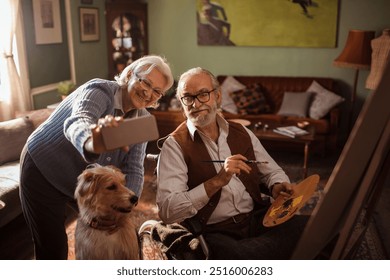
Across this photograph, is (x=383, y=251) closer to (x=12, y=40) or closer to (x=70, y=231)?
(x=70, y=231)

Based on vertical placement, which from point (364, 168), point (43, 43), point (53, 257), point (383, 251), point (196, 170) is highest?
point (43, 43)

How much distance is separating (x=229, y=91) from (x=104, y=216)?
3829mm

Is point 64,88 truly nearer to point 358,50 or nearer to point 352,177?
point 358,50

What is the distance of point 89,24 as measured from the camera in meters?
4.47

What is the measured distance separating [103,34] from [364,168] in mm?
4439

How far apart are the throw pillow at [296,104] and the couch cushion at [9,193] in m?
2.94

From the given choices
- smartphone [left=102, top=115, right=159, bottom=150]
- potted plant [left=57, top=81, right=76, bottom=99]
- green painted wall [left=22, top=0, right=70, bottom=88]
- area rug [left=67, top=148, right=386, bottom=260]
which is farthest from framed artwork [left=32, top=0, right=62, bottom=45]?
smartphone [left=102, top=115, right=159, bottom=150]

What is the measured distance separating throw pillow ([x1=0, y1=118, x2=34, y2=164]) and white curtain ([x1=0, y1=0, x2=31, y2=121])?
1.77 ft

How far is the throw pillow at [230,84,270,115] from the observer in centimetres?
456

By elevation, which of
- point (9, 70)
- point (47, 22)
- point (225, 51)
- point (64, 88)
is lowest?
point (64, 88)

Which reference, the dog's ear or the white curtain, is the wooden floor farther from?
the dog's ear

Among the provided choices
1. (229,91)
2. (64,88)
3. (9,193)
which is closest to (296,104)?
(229,91)
